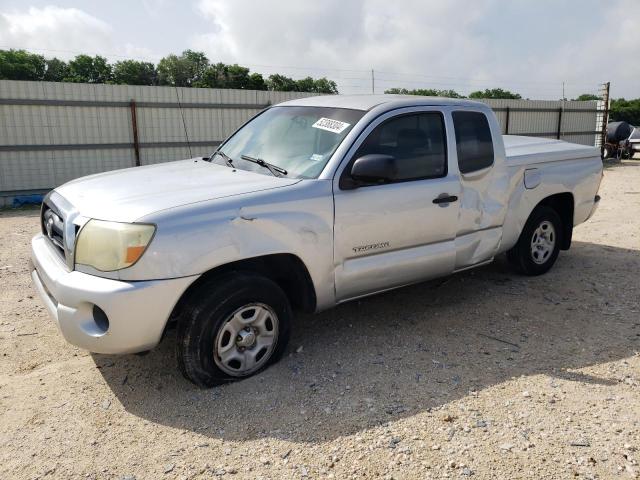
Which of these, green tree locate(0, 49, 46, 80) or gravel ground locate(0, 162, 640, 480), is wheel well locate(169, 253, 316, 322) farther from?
green tree locate(0, 49, 46, 80)

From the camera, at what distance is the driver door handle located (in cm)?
426

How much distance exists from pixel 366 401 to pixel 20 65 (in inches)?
3431

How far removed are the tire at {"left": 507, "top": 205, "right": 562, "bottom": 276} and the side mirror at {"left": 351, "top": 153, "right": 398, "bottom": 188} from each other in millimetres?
2392

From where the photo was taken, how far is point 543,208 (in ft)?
18.4

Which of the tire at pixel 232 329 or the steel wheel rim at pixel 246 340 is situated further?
the steel wheel rim at pixel 246 340

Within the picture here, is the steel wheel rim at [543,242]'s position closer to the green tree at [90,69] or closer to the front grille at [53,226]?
the front grille at [53,226]

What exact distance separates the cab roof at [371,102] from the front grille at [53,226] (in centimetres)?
204

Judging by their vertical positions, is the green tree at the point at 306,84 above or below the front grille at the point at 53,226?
above

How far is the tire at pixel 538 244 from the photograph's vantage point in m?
5.55

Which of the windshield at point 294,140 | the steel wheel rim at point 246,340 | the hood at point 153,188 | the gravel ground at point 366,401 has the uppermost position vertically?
the windshield at point 294,140

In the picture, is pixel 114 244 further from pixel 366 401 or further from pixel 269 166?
pixel 366 401

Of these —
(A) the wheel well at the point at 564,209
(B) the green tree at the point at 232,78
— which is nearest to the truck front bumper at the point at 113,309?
(A) the wheel well at the point at 564,209

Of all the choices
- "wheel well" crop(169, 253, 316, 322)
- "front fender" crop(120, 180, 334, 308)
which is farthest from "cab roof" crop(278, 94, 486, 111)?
"wheel well" crop(169, 253, 316, 322)

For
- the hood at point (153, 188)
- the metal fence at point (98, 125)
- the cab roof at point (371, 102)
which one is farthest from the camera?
the metal fence at point (98, 125)
